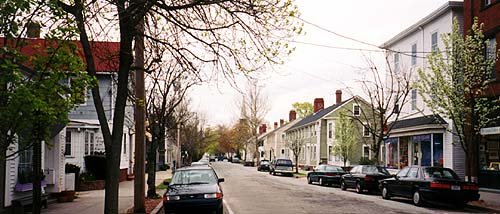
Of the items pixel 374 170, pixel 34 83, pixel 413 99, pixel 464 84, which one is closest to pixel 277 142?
pixel 413 99

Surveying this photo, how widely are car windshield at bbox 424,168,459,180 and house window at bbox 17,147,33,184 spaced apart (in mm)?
13540

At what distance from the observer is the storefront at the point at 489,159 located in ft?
83.5

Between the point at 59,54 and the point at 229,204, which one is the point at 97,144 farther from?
the point at 59,54

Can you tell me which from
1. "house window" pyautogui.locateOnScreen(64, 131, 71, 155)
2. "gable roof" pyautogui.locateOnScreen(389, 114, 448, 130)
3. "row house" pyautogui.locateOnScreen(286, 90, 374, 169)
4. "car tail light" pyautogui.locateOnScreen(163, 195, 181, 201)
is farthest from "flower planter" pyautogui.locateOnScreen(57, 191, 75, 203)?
"row house" pyautogui.locateOnScreen(286, 90, 374, 169)

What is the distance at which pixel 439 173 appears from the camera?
20375mm

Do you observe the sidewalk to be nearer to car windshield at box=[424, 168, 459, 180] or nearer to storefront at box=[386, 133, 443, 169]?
car windshield at box=[424, 168, 459, 180]

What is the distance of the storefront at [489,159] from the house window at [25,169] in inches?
754

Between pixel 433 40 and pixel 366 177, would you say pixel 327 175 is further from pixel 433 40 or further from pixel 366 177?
pixel 433 40

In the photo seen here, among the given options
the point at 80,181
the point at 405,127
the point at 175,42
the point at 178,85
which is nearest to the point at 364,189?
the point at 405,127

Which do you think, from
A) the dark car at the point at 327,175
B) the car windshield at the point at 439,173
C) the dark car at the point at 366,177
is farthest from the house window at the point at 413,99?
the car windshield at the point at 439,173

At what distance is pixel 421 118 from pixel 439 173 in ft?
45.5

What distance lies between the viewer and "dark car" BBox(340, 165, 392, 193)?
2695 cm

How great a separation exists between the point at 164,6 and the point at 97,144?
2264cm

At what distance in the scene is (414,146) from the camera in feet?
116
